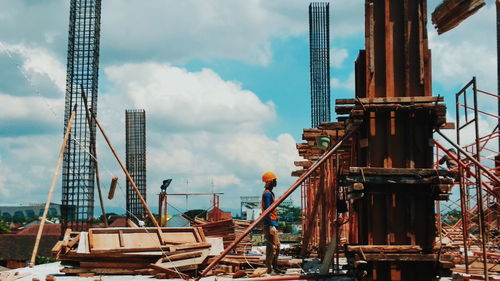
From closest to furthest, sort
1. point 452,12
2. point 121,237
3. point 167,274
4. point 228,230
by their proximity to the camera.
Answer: point 452,12 < point 167,274 < point 121,237 < point 228,230

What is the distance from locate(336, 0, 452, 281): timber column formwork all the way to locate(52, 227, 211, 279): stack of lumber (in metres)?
4.06

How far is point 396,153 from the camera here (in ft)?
33.4

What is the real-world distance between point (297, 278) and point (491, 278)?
11.5 ft

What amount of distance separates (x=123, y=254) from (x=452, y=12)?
7.73 m

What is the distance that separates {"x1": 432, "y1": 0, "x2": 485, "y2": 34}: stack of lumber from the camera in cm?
1027

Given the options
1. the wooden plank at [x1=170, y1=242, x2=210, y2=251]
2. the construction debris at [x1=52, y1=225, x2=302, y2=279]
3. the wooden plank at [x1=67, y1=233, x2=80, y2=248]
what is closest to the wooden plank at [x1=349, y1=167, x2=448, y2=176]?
the construction debris at [x1=52, y1=225, x2=302, y2=279]

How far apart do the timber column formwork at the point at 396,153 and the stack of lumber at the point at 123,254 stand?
4060 millimetres

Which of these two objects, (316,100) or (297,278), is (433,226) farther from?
(316,100)

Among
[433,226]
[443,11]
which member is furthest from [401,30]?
[433,226]

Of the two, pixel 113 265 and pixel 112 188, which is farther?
pixel 112 188

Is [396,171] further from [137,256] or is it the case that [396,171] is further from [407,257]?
[137,256]

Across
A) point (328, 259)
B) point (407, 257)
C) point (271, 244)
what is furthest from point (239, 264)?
point (407, 257)

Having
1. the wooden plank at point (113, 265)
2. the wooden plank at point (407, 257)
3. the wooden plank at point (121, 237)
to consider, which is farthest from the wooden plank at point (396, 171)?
the wooden plank at point (121, 237)

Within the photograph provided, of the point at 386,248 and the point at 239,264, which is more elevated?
the point at 386,248
